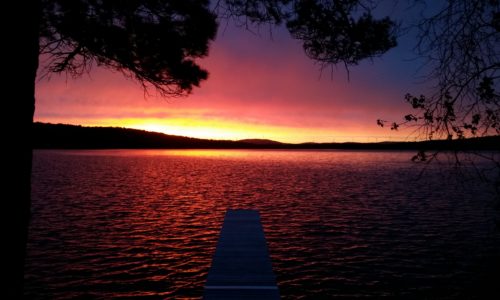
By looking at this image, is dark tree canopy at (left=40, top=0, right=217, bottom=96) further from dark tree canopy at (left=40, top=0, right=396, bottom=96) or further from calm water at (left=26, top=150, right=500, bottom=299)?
calm water at (left=26, top=150, right=500, bottom=299)

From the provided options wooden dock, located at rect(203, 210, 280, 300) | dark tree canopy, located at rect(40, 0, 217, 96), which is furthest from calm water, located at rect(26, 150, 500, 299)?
dark tree canopy, located at rect(40, 0, 217, 96)

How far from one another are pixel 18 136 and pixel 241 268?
6319mm

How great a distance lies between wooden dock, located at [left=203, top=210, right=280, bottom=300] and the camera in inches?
322

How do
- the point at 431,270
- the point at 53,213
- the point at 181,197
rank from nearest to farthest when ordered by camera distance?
the point at 431,270 < the point at 53,213 < the point at 181,197

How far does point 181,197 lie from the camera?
35.0 meters

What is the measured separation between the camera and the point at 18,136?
4.45 m

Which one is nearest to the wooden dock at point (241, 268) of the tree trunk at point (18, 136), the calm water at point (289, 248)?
the calm water at point (289, 248)

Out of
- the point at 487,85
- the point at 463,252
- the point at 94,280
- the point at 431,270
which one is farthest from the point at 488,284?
the point at 94,280

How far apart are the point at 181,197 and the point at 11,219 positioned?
30.9 m

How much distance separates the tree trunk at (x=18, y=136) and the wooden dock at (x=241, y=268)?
412 centimetres

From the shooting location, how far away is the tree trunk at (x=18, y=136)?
14.3 ft

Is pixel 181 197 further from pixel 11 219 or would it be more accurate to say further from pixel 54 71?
pixel 11 219

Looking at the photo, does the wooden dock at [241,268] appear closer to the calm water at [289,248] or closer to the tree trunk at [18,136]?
the calm water at [289,248]

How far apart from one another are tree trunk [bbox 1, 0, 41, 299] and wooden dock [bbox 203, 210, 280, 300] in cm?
412
